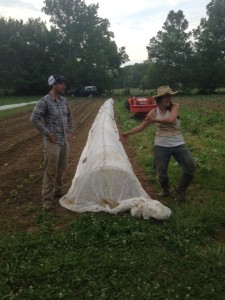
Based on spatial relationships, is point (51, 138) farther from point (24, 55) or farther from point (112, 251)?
point (24, 55)

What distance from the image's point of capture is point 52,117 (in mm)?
A: 5797

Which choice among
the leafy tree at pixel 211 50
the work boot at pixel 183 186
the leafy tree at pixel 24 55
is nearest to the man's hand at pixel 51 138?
the work boot at pixel 183 186

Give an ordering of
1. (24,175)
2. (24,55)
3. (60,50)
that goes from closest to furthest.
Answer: (24,175)
(24,55)
(60,50)

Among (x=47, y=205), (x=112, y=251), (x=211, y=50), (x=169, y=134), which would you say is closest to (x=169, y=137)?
(x=169, y=134)

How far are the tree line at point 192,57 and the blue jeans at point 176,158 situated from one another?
4715 centimetres

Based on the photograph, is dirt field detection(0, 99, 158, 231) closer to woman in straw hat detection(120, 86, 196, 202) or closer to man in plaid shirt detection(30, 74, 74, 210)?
man in plaid shirt detection(30, 74, 74, 210)

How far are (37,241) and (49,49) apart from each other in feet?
164

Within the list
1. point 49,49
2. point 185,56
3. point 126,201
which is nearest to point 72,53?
point 49,49

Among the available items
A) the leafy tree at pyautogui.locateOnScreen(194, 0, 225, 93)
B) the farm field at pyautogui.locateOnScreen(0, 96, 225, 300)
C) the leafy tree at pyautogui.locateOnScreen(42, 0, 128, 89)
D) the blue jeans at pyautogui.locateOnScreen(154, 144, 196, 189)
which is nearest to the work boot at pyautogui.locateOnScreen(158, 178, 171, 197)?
the blue jeans at pyautogui.locateOnScreen(154, 144, 196, 189)

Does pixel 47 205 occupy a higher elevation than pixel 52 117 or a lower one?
lower

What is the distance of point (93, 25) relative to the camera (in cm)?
5625

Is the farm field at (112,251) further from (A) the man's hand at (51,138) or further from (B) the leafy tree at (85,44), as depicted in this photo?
(B) the leafy tree at (85,44)

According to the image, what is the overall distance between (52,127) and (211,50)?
5141 centimetres

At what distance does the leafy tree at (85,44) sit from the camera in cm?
5178
